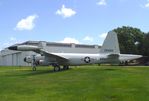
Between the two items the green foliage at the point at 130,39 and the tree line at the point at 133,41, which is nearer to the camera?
the tree line at the point at 133,41

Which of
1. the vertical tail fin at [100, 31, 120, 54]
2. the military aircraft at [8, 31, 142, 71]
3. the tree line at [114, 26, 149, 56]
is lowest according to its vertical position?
the military aircraft at [8, 31, 142, 71]

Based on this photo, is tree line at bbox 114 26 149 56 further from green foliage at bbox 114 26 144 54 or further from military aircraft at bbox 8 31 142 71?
military aircraft at bbox 8 31 142 71

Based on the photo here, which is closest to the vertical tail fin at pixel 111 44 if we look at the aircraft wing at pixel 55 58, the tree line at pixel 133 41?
the aircraft wing at pixel 55 58

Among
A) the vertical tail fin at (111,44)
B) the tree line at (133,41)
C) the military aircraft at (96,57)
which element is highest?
the tree line at (133,41)

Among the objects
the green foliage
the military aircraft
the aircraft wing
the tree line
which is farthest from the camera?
the green foliage

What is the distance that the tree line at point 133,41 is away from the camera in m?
102

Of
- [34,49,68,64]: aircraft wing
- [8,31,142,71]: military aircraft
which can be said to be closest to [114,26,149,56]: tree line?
[8,31,142,71]: military aircraft

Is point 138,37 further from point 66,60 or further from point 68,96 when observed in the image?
point 68,96

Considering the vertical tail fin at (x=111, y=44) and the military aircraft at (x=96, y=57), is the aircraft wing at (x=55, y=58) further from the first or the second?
the vertical tail fin at (x=111, y=44)

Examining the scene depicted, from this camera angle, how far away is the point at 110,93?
16.3 m

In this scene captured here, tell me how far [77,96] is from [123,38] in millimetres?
94605

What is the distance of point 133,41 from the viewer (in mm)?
108062

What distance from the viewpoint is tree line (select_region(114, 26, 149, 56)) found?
336 ft

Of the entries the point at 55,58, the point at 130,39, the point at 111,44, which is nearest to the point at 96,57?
the point at 111,44
